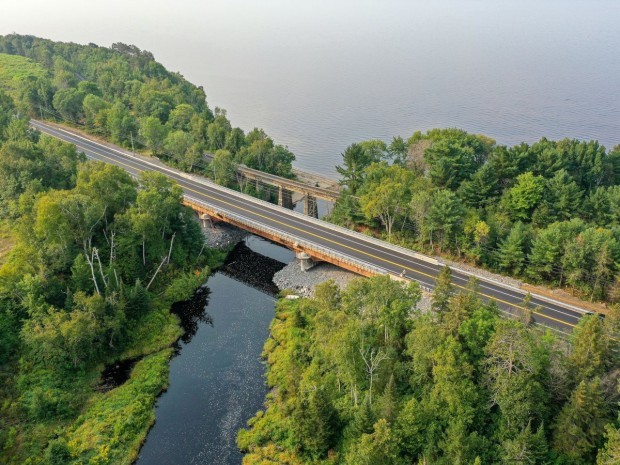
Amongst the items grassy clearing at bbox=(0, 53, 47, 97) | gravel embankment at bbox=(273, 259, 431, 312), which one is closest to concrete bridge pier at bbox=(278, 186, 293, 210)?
gravel embankment at bbox=(273, 259, 431, 312)

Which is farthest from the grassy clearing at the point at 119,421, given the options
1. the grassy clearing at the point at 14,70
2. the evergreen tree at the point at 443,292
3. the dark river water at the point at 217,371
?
the grassy clearing at the point at 14,70

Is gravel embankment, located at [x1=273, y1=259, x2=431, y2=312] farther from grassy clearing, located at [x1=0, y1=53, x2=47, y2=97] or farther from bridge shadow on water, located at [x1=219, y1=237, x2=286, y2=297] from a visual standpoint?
grassy clearing, located at [x1=0, y1=53, x2=47, y2=97]

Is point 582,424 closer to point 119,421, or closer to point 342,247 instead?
point 342,247

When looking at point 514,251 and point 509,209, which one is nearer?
point 514,251

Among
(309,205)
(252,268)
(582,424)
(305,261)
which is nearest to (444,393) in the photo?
(582,424)

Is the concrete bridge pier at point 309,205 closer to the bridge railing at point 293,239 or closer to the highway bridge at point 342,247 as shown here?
the highway bridge at point 342,247

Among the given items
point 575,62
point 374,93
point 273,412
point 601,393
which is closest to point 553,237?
point 601,393

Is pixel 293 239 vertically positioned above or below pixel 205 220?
above
